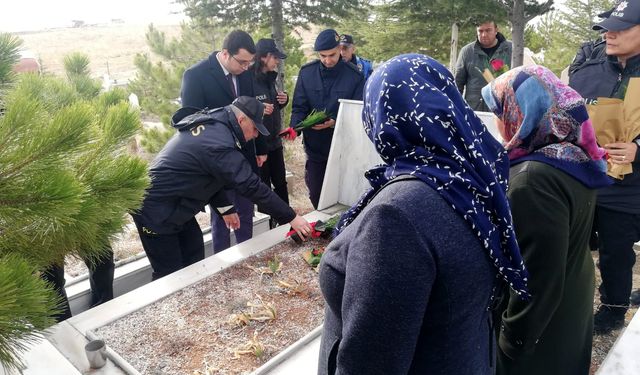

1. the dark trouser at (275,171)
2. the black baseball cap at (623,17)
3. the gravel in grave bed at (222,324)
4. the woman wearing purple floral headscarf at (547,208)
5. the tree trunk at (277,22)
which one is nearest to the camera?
the woman wearing purple floral headscarf at (547,208)

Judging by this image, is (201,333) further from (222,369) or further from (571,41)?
(571,41)

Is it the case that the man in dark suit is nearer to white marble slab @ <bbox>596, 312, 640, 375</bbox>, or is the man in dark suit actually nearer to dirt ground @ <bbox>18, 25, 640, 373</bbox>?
dirt ground @ <bbox>18, 25, 640, 373</bbox>

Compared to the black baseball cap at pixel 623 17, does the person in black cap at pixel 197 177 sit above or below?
below

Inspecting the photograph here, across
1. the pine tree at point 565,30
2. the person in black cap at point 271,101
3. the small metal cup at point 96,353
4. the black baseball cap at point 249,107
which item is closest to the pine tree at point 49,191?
the small metal cup at point 96,353

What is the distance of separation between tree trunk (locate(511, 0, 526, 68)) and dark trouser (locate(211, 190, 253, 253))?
13.0 feet

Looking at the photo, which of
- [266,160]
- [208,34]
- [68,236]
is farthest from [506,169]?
[208,34]

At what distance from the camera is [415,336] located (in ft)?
3.10

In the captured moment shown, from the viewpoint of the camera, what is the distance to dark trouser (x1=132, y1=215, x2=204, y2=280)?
9.82 feet

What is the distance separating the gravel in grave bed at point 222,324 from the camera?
1968 millimetres

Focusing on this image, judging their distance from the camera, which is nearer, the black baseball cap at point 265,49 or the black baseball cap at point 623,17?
the black baseball cap at point 623,17

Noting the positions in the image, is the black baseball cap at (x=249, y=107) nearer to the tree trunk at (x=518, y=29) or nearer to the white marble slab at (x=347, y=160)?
the white marble slab at (x=347, y=160)

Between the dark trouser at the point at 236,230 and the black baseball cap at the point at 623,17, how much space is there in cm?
278

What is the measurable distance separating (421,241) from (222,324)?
5.25ft

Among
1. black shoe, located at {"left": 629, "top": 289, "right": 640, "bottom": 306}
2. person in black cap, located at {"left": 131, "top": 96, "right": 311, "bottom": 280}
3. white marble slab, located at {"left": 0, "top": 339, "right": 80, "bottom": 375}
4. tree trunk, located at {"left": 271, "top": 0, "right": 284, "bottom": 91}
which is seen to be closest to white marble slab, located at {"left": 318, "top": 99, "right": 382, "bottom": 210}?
person in black cap, located at {"left": 131, "top": 96, "right": 311, "bottom": 280}
